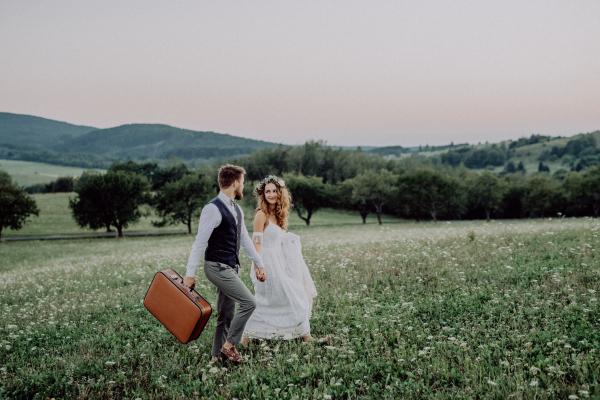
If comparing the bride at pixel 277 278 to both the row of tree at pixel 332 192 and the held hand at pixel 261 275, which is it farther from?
the row of tree at pixel 332 192

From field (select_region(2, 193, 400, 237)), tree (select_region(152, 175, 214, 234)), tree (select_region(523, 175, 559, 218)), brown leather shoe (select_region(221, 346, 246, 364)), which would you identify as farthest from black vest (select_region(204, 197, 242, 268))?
tree (select_region(523, 175, 559, 218))

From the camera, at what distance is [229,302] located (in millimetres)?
5801

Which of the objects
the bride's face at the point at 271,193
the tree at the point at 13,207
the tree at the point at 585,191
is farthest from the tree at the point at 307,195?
the bride's face at the point at 271,193

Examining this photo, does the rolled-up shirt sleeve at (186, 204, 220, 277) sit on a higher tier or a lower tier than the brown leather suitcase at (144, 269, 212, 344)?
higher

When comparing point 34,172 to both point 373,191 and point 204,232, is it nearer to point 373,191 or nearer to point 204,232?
point 373,191

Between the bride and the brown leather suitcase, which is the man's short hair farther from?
the brown leather suitcase

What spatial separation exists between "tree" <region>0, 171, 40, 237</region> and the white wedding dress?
55.6 metres

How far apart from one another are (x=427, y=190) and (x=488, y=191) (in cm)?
2312

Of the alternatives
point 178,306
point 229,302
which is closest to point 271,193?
point 229,302

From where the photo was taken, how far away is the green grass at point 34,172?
128 meters

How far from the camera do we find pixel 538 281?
Answer: 774 centimetres

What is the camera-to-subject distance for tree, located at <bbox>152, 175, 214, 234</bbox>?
2060 inches

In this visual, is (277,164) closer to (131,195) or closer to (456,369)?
(131,195)

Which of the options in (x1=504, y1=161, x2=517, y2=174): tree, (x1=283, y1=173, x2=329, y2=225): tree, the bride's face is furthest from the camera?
(x1=504, y1=161, x2=517, y2=174): tree
